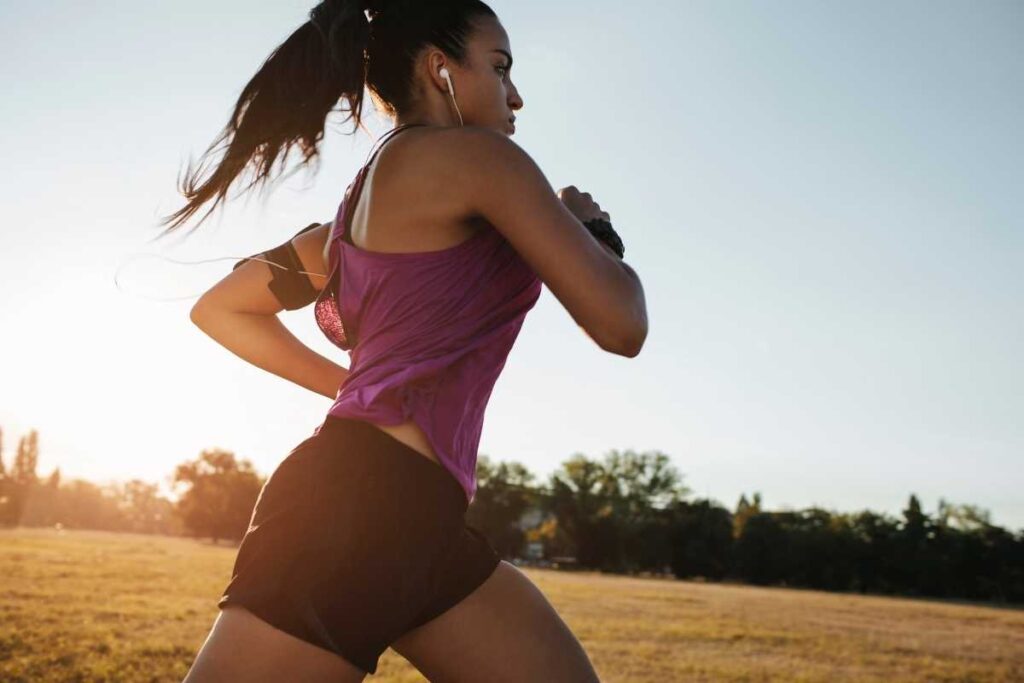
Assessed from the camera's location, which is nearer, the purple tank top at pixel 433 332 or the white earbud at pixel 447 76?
the purple tank top at pixel 433 332

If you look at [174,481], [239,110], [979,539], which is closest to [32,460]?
[174,481]

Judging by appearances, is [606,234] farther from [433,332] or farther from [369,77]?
[369,77]

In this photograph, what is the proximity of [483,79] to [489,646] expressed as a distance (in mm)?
1137

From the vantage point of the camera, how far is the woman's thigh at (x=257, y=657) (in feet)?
4.51

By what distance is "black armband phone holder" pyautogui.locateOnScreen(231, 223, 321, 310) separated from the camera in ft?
6.69

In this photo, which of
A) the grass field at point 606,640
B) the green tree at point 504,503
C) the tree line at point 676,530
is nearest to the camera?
the grass field at point 606,640

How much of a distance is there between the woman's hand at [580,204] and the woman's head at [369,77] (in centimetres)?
19

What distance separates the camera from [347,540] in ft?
4.75

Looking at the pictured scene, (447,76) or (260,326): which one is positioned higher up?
(447,76)

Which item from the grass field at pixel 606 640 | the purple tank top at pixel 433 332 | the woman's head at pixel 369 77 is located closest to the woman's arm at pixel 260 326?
the woman's head at pixel 369 77

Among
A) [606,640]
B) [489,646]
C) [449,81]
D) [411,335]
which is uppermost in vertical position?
[449,81]

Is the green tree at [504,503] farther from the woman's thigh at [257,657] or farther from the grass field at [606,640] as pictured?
the woman's thigh at [257,657]

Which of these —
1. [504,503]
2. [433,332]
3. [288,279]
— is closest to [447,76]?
[433,332]

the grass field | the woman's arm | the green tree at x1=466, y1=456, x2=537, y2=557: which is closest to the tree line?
the green tree at x1=466, y1=456, x2=537, y2=557
